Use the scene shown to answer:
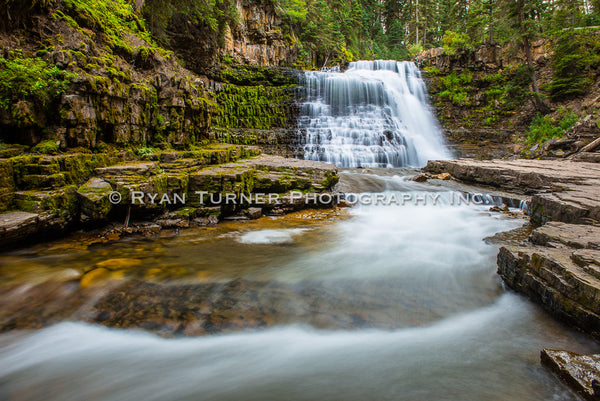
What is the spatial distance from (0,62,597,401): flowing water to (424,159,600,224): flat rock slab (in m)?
1.27

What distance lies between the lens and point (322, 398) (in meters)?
2.28

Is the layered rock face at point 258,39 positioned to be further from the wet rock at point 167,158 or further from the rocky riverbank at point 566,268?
the rocky riverbank at point 566,268

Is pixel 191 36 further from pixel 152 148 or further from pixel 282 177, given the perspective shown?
pixel 282 177

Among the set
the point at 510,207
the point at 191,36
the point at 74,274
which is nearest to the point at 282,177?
the point at 74,274

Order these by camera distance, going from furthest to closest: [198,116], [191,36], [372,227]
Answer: [191,36]
[198,116]
[372,227]

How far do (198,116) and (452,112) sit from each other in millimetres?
18354

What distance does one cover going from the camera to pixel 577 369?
213 centimetres

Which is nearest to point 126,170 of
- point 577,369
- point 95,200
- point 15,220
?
point 95,200

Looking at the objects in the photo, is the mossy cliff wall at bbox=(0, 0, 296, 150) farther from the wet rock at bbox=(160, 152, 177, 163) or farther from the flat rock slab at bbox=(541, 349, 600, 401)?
the flat rock slab at bbox=(541, 349, 600, 401)

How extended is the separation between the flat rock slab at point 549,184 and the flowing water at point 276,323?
1.27 metres

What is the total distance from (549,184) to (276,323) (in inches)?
346

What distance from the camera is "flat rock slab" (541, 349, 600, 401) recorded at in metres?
2.00

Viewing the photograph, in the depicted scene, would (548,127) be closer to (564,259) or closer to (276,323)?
(564,259)

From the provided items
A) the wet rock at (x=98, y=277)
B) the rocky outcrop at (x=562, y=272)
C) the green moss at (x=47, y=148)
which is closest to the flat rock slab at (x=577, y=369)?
the rocky outcrop at (x=562, y=272)
